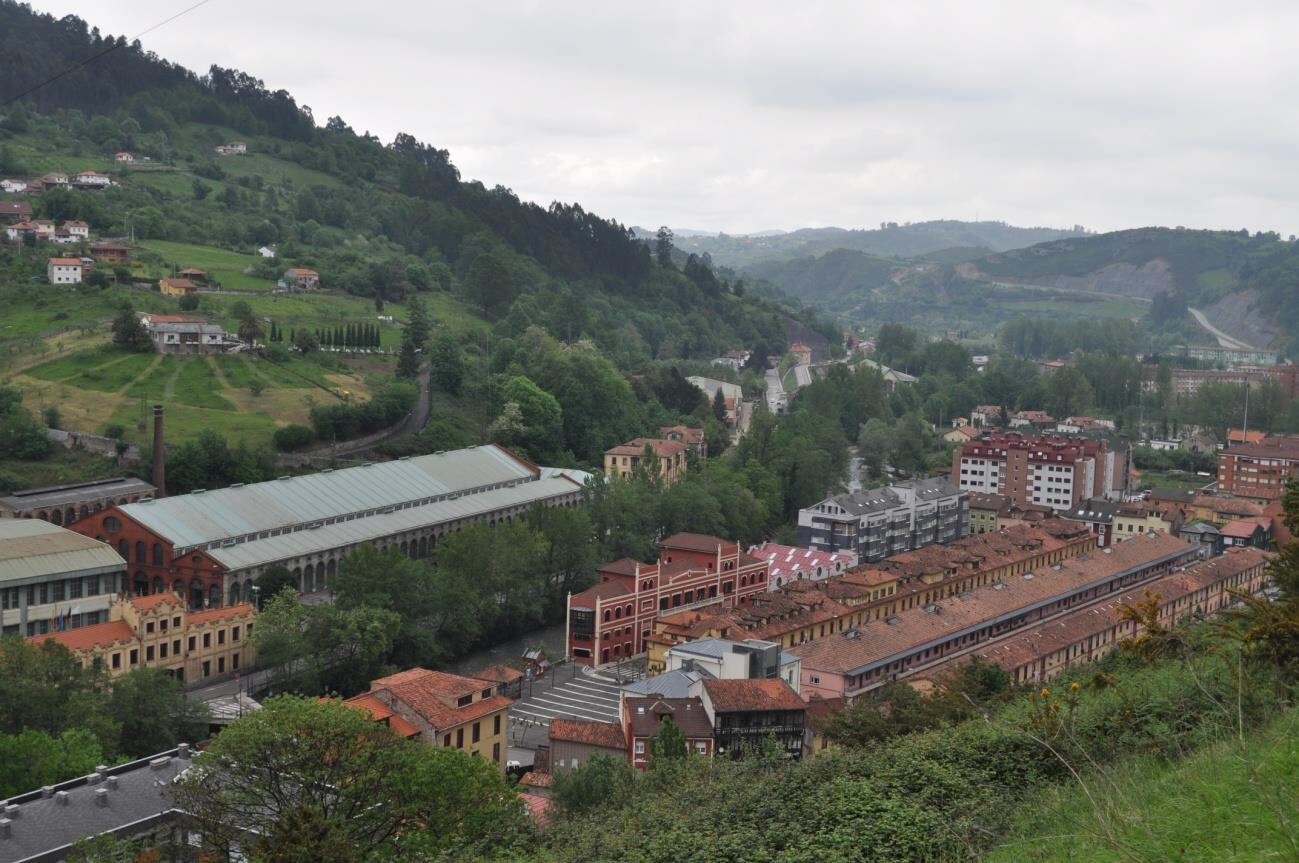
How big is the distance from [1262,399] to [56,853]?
5019 centimetres

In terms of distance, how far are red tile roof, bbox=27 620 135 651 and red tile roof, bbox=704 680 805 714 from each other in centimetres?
873

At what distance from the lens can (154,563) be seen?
2305 cm

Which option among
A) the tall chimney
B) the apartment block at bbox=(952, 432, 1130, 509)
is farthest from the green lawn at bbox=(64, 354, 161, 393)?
the apartment block at bbox=(952, 432, 1130, 509)

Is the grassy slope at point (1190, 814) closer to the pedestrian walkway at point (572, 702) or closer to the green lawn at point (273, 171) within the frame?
the pedestrian walkway at point (572, 702)

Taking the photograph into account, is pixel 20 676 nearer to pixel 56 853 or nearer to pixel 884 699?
pixel 56 853

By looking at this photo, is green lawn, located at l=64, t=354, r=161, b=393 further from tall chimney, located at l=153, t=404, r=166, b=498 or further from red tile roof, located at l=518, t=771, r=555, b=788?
red tile roof, located at l=518, t=771, r=555, b=788

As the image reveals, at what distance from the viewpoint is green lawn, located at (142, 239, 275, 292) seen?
42.0 meters

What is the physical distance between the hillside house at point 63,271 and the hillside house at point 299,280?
716cm

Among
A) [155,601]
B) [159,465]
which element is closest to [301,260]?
[159,465]

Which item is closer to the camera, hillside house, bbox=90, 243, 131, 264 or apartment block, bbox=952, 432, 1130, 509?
apartment block, bbox=952, 432, 1130, 509

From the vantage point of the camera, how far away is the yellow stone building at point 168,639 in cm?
1912

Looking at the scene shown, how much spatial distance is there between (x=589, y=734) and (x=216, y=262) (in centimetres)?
3229

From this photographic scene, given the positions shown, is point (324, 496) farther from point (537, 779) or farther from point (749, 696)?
point (749, 696)

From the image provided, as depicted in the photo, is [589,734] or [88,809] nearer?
[88,809]
